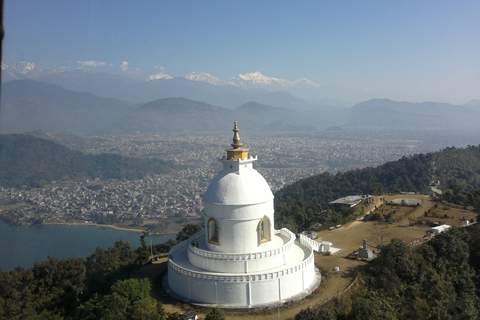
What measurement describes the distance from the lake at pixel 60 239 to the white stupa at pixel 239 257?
33.8 m

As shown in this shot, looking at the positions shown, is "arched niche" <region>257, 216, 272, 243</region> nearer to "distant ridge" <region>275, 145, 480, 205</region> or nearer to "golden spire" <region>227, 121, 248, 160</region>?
"golden spire" <region>227, 121, 248, 160</region>

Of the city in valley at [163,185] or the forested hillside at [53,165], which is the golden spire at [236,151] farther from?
the forested hillside at [53,165]

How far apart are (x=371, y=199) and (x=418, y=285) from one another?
1744cm

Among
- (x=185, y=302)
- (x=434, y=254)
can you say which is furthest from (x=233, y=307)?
(x=434, y=254)

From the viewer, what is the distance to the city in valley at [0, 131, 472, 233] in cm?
6816

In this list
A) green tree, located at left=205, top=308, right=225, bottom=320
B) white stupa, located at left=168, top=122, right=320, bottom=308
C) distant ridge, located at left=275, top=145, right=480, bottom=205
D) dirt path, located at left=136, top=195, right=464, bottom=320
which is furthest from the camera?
distant ridge, located at left=275, top=145, right=480, bottom=205

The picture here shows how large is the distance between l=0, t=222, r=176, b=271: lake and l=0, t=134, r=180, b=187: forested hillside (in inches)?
1505

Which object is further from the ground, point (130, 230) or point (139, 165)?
point (139, 165)

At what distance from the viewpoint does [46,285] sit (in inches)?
882

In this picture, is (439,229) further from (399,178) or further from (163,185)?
(163,185)

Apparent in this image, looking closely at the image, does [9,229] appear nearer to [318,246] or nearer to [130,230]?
[130,230]

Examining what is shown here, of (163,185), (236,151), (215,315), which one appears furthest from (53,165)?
(215,315)

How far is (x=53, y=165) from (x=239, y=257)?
10178 centimetres

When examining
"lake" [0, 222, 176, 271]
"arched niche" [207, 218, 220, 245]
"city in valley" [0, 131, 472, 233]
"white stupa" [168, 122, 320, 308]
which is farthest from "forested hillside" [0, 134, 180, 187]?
"white stupa" [168, 122, 320, 308]
